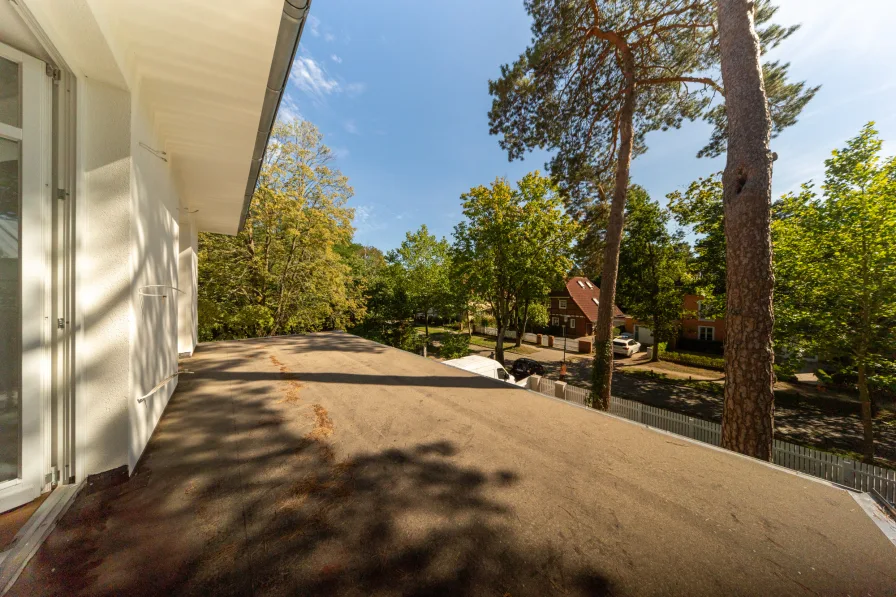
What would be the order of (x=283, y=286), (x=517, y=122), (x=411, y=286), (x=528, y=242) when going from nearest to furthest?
1. (x=517, y=122)
2. (x=283, y=286)
3. (x=528, y=242)
4. (x=411, y=286)

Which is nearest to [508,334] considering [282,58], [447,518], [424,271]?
[424,271]

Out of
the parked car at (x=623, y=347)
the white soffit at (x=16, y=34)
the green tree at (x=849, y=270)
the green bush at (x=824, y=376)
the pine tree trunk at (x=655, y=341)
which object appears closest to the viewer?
A: the white soffit at (x=16, y=34)

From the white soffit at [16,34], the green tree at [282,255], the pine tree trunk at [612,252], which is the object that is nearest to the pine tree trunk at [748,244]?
the pine tree trunk at [612,252]

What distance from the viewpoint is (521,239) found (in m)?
14.4

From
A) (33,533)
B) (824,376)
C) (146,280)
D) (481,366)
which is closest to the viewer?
(33,533)

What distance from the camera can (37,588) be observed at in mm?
1200

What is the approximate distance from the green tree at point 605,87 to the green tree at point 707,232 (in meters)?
7.34

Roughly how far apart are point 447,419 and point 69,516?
260 centimetres

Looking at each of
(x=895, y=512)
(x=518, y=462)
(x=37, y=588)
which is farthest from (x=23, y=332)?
(x=895, y=512)

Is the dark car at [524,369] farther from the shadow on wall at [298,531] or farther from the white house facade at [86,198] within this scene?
the white house facade at [86,198]

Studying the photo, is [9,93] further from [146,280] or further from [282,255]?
[282,255]

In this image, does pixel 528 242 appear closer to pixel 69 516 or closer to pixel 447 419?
pixel 447 419

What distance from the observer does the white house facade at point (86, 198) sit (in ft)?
5.32

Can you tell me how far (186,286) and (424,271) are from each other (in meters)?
14.9
